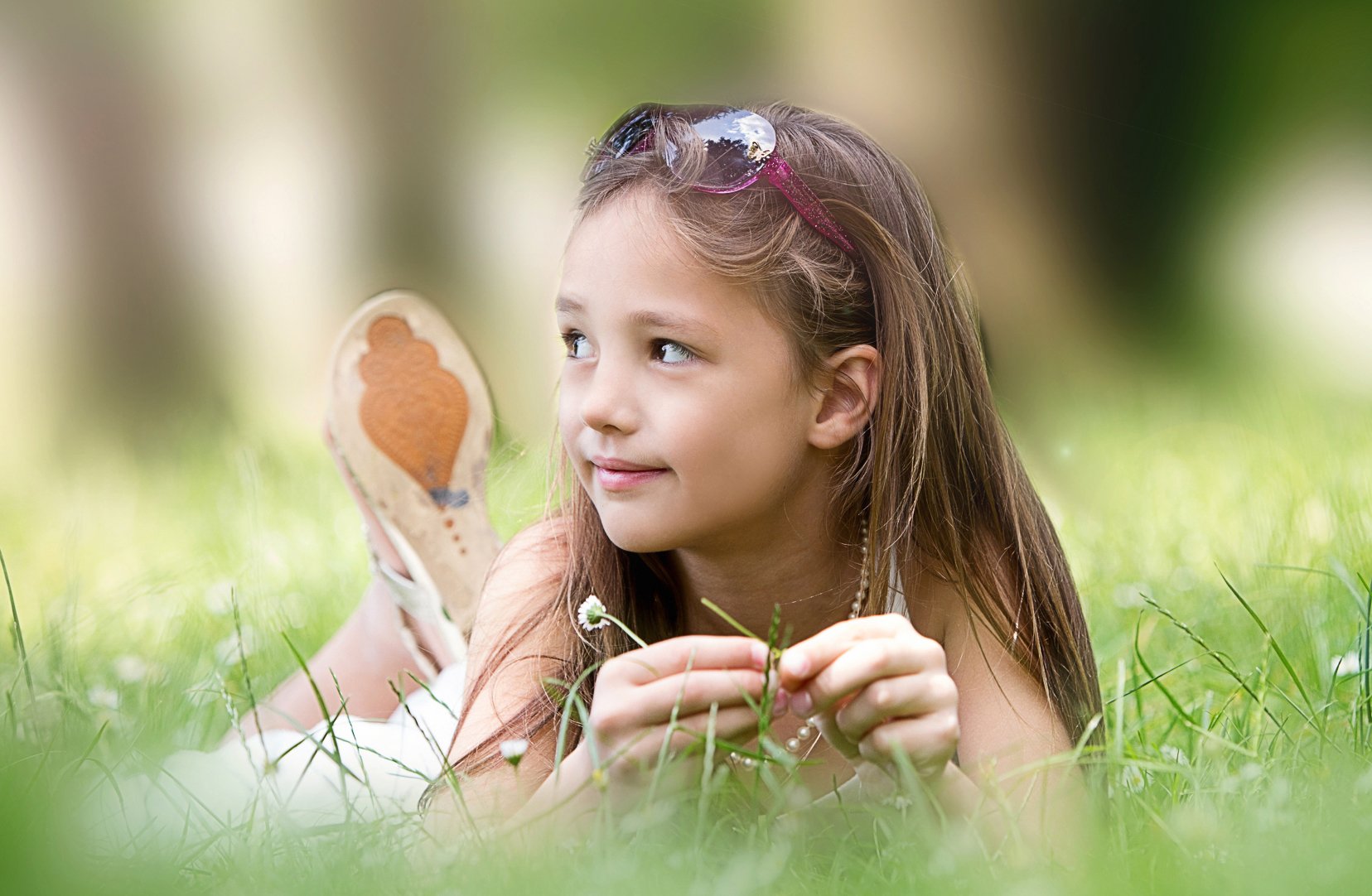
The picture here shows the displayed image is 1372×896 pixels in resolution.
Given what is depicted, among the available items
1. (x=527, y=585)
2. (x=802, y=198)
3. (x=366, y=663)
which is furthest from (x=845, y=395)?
(x=366, y=663)

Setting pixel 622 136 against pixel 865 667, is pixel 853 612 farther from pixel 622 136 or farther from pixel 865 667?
pixel 622 136

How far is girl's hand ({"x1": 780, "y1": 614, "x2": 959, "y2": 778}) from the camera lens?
1243 mm

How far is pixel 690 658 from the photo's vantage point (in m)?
1.26

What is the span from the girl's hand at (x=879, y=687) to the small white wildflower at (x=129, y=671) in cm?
140

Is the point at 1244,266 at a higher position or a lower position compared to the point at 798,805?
higher

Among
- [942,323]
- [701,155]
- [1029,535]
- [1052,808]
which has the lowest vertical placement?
[1052,808]

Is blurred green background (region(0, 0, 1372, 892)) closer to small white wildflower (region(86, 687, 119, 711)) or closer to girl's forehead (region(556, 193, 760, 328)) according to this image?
small white wildflower (region(86, 687, 119, 711))

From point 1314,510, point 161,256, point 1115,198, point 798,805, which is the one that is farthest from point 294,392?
point 798,805

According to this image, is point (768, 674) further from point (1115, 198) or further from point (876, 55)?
point (1115, 198)

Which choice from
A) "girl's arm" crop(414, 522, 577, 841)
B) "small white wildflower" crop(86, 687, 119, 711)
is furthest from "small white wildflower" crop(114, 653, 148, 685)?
"girl's arm" crop(414, 522, 577, 841)

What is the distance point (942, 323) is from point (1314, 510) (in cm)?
145

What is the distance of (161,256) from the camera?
18.2 feet

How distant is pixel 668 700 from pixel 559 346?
0.86m

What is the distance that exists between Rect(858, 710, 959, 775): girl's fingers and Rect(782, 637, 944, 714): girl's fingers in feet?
0.16
